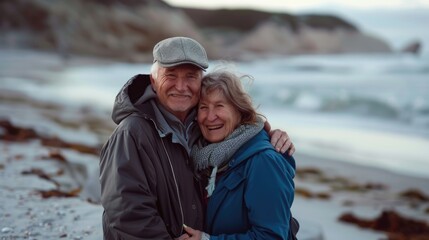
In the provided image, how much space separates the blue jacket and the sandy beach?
5.13 ft

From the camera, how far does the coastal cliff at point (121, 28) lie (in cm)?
4894

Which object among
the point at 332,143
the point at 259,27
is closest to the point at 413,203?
the point at 332,143

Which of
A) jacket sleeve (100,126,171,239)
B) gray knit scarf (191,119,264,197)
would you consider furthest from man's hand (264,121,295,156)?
jacket sleeve (100,126,171,239)

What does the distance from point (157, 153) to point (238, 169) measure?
1.38ft

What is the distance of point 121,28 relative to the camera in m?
59.3

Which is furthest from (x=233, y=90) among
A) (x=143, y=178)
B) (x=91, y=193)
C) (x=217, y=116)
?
(x=91, y=193)

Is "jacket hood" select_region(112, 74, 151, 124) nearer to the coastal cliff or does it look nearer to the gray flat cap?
the gray flat cap

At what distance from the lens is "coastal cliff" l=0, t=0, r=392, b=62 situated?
48.9m

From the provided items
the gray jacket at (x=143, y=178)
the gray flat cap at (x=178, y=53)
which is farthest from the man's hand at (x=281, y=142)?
the gray flat cap at (x=178, y=53)

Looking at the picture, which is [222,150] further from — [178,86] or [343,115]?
[343,115]

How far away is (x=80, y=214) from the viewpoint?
4.66m

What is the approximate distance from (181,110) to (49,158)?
184 inches

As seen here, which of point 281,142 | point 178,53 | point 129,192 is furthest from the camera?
point 281,142

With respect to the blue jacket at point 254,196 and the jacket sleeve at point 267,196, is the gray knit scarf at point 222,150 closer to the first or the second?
the blue jacket at point 254,196
